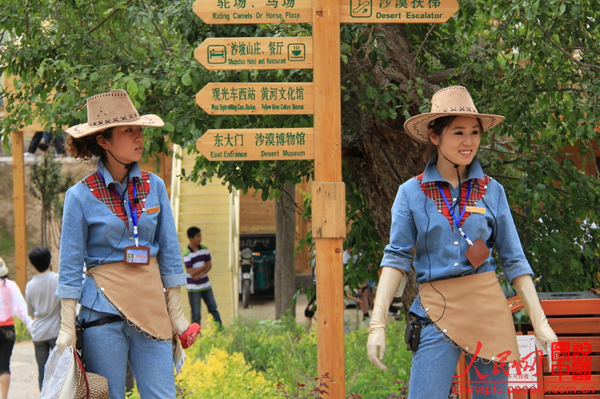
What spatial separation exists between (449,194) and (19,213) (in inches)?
495

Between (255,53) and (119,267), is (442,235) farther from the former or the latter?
(255,53)

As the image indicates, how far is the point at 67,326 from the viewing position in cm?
362

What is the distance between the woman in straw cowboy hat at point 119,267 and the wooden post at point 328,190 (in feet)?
3.72

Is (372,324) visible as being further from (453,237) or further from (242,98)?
(242,98)

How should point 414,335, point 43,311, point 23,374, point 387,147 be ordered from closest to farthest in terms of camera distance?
point 414,335 → point 387,147 → point 43,311 → point 23,374

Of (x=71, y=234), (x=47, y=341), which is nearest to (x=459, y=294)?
(x=71, y=234)

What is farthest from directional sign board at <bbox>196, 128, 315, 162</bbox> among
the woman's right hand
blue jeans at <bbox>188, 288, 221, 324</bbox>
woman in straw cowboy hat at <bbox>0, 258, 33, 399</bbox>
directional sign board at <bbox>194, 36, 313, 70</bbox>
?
blue jeans at <bbox>188, 288, 221, 324</bbox>

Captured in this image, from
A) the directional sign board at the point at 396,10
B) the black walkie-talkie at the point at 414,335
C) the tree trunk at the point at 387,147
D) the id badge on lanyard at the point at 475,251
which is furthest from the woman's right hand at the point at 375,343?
the tree trunk at the point at 387,147

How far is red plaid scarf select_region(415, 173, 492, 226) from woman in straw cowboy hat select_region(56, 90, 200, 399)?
1.24 meters

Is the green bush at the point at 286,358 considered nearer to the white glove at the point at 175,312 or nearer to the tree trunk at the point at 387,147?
the tree trunk at the point at 387,147

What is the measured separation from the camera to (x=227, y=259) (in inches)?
583

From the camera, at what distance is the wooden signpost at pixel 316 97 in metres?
4.83

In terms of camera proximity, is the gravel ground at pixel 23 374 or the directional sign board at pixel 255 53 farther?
Answer: the gravel ground at pixel 23 374

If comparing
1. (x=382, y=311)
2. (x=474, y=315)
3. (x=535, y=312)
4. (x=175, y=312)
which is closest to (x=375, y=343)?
(x=382, y=311)
